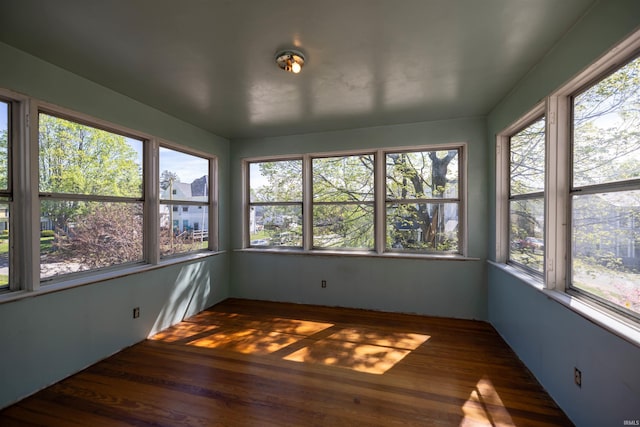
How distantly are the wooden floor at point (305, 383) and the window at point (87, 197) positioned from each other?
3.33 ft

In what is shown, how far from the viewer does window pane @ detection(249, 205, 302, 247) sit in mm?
4133

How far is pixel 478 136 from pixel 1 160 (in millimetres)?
4546

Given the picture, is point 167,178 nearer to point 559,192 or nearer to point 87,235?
point 87,235

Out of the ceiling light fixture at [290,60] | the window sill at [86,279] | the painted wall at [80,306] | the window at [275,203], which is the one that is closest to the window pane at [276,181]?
the window at [275,203]

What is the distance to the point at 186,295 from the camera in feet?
11.3

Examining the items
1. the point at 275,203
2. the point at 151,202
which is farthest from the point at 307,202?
the point at 151,202

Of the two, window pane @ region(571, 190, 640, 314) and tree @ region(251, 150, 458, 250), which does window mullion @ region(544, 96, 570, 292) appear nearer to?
window pane @ region(571, 190, 640, 314)

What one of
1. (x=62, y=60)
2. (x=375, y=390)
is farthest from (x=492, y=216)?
(x=62, y=60)

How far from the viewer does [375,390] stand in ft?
6.65

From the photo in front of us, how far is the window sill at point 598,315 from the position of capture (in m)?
1.30

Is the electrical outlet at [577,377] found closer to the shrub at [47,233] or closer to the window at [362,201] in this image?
the window at [362,201]

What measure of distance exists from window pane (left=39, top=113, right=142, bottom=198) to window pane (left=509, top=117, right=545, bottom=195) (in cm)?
395

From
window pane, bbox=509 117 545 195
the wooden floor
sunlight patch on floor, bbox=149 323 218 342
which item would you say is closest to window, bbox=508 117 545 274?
window pane, bbox=509 117 545 195

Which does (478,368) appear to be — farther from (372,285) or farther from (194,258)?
(194,258)
